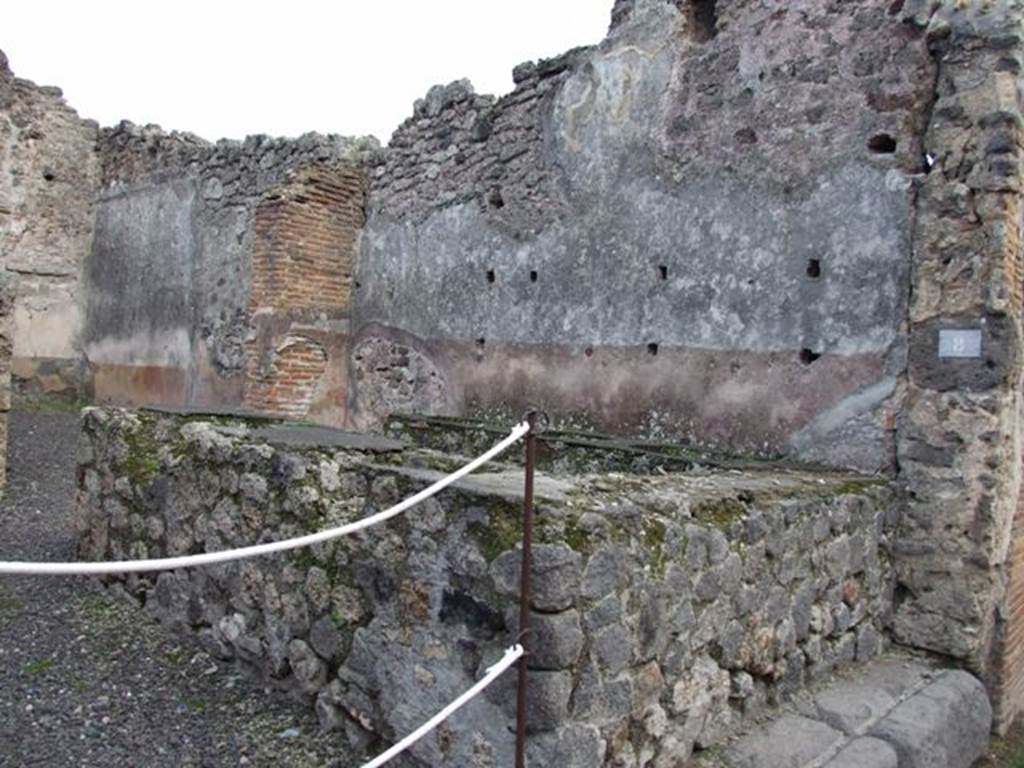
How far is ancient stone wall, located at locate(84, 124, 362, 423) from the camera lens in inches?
322

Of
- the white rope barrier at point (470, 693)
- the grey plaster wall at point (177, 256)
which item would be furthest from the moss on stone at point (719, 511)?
the grey plaster wall at point (177, 256)

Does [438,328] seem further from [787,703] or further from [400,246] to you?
[787,703]

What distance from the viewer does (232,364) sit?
8664 millimetres

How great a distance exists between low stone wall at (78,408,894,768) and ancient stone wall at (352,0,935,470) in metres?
1.03

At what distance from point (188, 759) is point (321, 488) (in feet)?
3.09

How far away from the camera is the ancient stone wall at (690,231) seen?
15.3 feet

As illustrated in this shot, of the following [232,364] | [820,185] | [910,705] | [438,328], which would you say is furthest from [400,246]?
[910,705]

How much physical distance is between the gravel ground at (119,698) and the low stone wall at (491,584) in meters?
0.11

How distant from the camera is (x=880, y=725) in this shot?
3271 millimetres

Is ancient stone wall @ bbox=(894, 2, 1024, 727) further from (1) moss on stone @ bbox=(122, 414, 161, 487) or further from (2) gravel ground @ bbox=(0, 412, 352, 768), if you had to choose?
(1) moss on stone @ bbox=(122, 414, 161, 487)

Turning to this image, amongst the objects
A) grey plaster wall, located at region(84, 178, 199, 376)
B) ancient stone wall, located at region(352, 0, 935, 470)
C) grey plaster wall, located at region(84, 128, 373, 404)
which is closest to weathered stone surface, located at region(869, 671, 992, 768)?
ancient stone wall, located at region(352, 0, 935, 470)

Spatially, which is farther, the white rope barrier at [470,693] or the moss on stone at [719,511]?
the moss on stone at [719,511]

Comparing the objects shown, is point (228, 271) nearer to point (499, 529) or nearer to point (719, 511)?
point (719, 511)

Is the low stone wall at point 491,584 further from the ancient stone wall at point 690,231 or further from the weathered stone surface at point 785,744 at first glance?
the ancient stone wall at point 690,231
